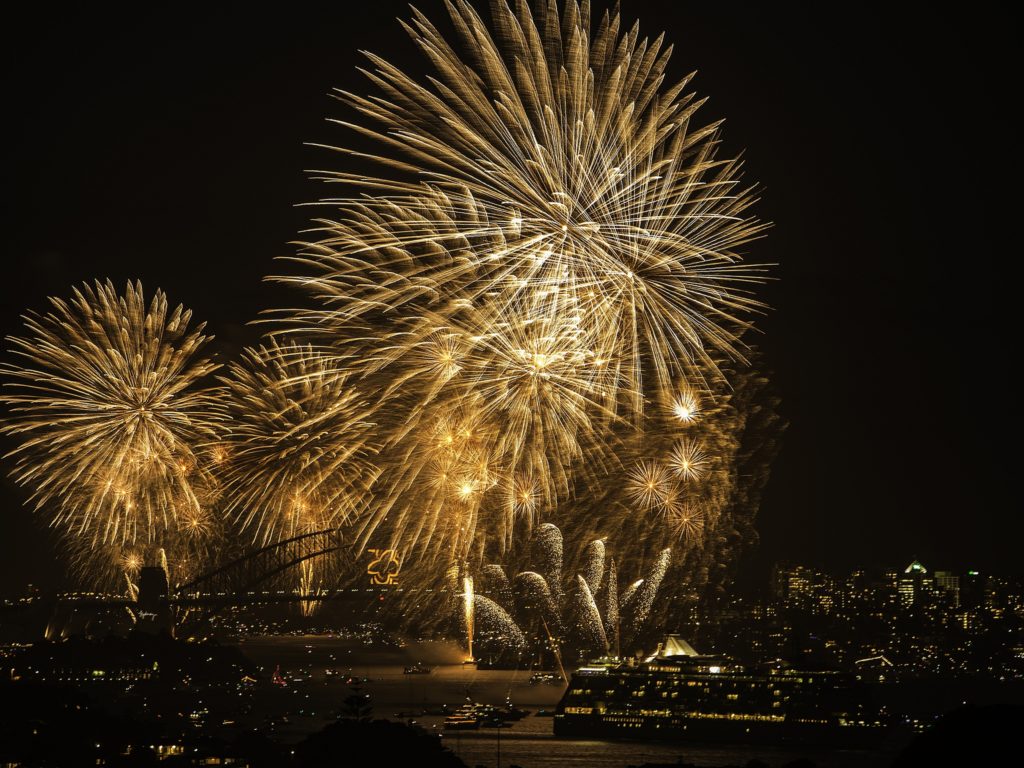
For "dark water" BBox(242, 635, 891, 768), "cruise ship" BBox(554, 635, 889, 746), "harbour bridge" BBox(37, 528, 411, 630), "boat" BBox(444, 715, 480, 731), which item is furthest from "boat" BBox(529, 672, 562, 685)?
"cruise ship" BBox(554, 635, 889, 746)

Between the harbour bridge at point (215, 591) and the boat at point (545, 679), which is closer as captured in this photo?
the harbour bridge at point (215, 591)

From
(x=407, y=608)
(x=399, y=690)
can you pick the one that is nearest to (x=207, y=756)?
(x=399, y=690)

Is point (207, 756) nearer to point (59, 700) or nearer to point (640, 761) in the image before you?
point (59, 700)

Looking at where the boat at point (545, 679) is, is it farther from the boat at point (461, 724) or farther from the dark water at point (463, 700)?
the boat at point (461, 724)

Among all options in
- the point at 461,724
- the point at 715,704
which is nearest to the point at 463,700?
the point at 461,724

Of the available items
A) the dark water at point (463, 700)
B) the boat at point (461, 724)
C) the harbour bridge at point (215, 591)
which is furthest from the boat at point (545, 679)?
the boat at point (461, 724)

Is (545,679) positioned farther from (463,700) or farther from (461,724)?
(461,724)

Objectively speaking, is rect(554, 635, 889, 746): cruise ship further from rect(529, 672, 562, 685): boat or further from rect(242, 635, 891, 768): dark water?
rect(529, 672, 562, 685): boat
